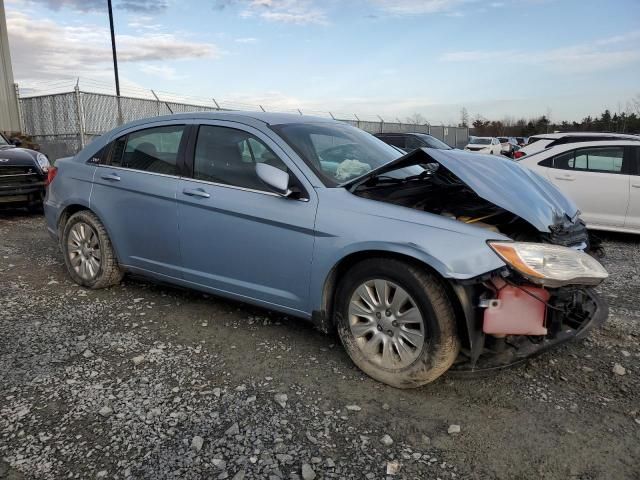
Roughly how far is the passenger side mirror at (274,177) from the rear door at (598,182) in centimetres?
544

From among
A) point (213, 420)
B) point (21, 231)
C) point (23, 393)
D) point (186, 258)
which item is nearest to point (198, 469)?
point (213, 420)

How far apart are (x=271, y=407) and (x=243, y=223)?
129 cm

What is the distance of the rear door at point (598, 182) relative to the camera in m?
7.09

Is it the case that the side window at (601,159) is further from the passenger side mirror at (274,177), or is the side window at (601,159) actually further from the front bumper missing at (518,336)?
the passenger side mirror at (274,177)

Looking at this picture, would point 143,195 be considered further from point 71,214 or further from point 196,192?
point 71,214

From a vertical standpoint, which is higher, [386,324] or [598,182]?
[598,182]

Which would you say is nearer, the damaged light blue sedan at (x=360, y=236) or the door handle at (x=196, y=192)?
the damaged light blue sedan at (x=360, y=236)

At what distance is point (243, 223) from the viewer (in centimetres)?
354

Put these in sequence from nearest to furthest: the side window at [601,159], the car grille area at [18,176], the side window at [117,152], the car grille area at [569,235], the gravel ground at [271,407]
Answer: the gravel ground at [271,407]
the car grille area at [569,235]
the side window at [117,152]
the side window at [601,159]
the car grille area at [18,176]

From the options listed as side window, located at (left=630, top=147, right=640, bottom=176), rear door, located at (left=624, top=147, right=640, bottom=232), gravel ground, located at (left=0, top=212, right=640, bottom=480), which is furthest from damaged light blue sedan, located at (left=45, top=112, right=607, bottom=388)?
side window, located at (left=630, top=147, right=640, bottom=176)

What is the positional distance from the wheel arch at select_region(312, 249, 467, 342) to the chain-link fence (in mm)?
14139

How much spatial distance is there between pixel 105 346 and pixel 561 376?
3077 mm

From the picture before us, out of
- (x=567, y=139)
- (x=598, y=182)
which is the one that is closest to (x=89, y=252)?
(x=598, y=182)

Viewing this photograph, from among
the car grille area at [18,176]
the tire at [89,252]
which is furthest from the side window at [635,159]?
the car grille area at [18,176]
